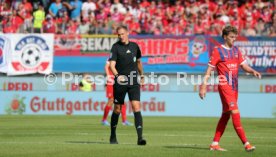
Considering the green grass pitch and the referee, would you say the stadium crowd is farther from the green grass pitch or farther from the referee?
the referee

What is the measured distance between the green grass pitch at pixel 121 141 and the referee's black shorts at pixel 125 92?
939mm

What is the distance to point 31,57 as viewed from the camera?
34219mm

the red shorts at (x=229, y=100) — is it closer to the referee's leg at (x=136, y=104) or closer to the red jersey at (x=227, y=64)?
the red jersey at (x=227, y=64)

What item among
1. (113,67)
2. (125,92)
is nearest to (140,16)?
(125,92)

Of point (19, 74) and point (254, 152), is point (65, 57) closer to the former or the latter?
point (19, 74)

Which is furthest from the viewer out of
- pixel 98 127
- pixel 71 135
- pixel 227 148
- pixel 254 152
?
pixel 98 127

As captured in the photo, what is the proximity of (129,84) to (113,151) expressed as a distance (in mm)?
2266

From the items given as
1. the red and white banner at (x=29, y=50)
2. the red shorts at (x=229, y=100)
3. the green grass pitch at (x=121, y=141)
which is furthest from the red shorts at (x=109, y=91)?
the red shorts at (x=229, y=100)

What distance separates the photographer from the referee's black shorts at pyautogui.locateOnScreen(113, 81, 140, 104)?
16375mm

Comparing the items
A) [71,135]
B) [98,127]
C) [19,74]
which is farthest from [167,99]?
[71,135]

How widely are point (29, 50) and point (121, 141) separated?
684 inches

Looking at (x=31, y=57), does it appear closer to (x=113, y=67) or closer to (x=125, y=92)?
(x=125, y=92)

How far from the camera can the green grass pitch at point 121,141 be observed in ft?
46.7

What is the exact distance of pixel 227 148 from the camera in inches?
611
